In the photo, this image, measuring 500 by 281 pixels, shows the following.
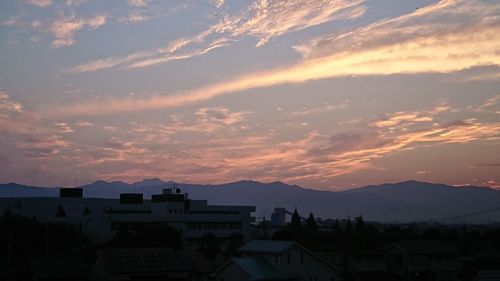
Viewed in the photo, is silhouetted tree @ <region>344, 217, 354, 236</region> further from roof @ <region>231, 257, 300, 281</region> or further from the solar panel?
the solar panel

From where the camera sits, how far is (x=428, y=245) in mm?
55219

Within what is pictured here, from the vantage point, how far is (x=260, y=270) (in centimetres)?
3975

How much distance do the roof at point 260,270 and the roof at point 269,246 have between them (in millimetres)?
914

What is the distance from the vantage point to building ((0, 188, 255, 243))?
85.5 meters

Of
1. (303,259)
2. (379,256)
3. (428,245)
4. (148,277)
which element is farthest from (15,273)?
(428,245)

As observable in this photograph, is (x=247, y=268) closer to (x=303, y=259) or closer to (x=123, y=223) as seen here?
(x=303, y=259)

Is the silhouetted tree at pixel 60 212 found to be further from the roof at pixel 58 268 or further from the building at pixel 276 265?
the building at pixel 276 265

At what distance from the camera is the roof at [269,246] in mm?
41328

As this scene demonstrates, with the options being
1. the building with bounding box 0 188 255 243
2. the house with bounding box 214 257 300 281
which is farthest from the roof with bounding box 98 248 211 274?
the building with bounding box 0 188 255 243

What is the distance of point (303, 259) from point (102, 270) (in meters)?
13.3

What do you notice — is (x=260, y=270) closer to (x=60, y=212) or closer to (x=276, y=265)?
(x=276, y=265)

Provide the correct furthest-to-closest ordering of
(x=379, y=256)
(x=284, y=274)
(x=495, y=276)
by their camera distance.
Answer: (x=379, y=256) < (x=284, y=274) < (x=495, y=276)

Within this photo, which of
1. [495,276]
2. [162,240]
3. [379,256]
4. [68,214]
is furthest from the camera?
[68,214]

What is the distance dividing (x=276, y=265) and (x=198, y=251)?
23.2 meters
